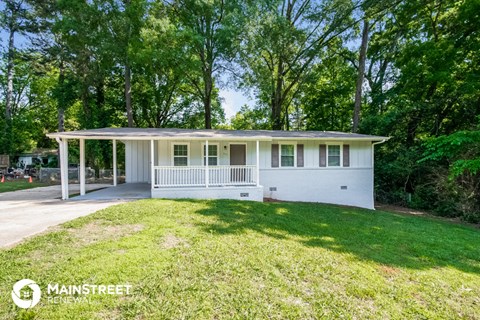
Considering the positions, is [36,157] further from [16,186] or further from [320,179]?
[320,179]

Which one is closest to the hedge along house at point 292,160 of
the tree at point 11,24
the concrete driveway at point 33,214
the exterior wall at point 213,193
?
the exterior wall at point 213,193

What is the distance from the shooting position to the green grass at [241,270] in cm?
276

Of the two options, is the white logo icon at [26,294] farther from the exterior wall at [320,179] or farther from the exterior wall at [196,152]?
the exterior wall at [320,179]

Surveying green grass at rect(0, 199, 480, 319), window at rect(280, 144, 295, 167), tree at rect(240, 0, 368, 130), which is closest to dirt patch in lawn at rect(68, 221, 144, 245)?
green grass at rect(0, 199, 480, 319)

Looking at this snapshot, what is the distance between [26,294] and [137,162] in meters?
11.3

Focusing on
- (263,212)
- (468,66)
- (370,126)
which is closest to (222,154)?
(263,212)

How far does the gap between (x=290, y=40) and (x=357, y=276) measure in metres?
15.6

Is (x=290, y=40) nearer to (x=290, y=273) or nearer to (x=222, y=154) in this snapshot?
(x=222, y=154)

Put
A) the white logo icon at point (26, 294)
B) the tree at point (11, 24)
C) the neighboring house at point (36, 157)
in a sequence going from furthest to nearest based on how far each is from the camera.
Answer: the neighboring house at point (36, 157)
the tree at point (11, 24)
the white logo icon at point (26, 294)

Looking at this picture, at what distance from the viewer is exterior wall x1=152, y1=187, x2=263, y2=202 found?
8875mm

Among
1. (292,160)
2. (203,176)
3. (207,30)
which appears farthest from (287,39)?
(203,176)

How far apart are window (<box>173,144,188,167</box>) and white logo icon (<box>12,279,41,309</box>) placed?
7906 millimetres

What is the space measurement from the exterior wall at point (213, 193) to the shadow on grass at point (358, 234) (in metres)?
1.08

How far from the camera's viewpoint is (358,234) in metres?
5.85
